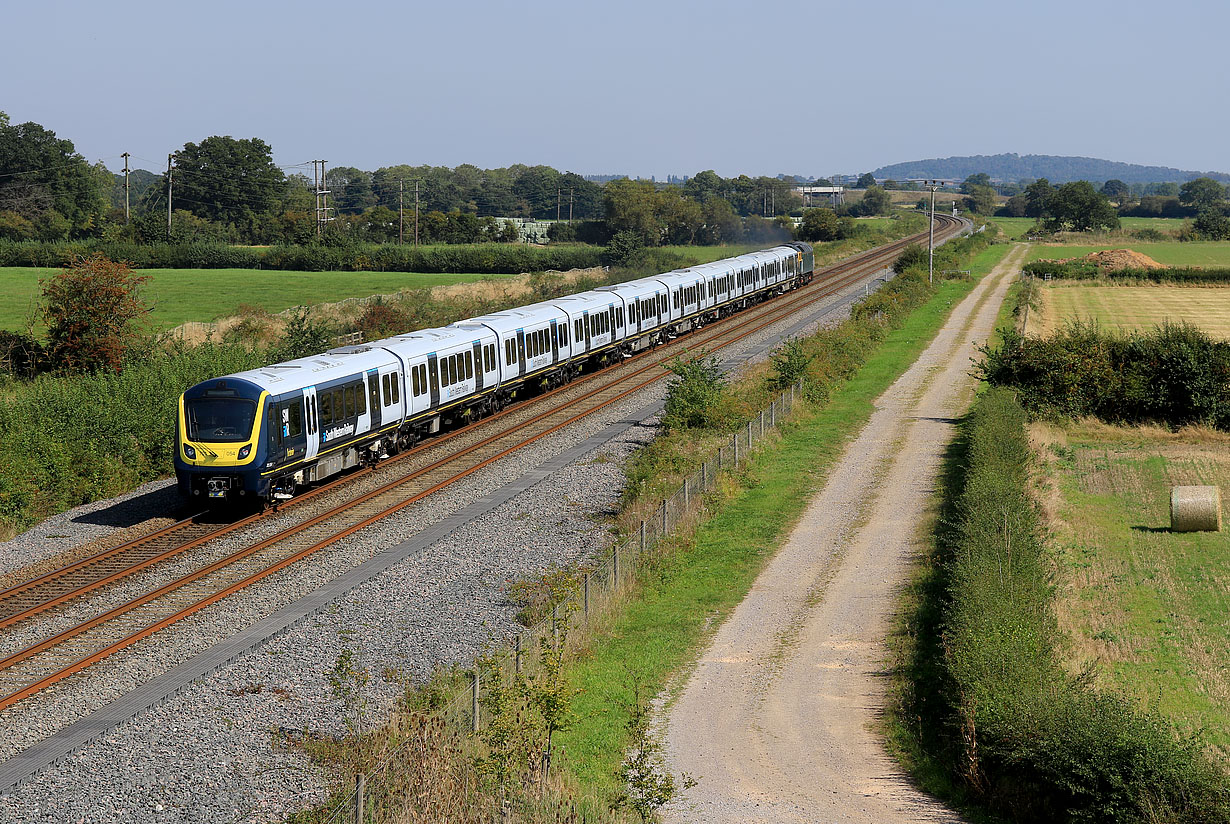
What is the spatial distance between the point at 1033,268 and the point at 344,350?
81.7 meters

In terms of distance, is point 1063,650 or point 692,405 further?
point 692,405

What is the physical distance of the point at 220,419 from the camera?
84.4 ft

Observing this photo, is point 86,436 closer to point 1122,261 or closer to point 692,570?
point 692,570

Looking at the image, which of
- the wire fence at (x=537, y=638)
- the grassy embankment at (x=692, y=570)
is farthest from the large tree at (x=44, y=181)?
the wire fence at (x=537, y=638)

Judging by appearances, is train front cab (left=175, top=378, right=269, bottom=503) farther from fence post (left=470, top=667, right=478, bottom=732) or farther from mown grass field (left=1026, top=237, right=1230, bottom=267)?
mown grass field (left=1026, top=237, right=1230, bottom=267)

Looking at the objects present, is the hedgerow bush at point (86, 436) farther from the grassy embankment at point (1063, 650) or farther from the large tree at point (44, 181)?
the large tree at point (44, 181)

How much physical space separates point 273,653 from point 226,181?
14249 cm

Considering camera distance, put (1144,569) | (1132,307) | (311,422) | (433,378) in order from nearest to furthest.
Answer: (1144,569)
(311,422)
(433,378)
(1132,307)

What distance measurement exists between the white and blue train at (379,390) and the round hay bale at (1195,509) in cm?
2012

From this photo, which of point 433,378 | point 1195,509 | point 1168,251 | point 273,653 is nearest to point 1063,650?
point 1195,509

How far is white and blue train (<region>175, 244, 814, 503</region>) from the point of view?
84.7 feet

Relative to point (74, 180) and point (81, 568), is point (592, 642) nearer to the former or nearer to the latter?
point (81, 568)

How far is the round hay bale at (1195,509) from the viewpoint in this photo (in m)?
26.1

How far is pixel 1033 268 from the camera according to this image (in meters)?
99.8
